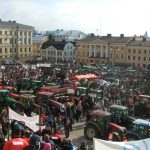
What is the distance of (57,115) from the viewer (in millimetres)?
21984

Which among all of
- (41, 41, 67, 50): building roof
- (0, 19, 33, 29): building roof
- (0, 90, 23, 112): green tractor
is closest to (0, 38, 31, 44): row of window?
(0, 19, 33, 29): building roof

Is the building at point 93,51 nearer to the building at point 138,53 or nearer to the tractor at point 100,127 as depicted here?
the building at point 138,53

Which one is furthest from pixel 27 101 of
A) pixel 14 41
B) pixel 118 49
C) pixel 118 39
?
pixel 14 41

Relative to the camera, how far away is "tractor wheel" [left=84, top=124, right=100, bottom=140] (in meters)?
18.1

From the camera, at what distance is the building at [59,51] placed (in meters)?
93.4

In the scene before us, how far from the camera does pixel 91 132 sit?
726 inches

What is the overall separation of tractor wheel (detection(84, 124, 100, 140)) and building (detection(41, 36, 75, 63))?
2905 inches

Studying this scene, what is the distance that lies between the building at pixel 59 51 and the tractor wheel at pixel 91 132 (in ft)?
242

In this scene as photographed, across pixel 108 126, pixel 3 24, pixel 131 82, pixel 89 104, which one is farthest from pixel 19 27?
pixel 108 126

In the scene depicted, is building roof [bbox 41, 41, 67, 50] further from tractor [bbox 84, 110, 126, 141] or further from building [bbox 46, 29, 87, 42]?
tractor [bbox 84, 110, 126, 141]

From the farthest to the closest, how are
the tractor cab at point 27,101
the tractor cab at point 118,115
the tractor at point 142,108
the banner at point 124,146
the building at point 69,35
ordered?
the building at point 69,35
the tractor at point 142,108
the tractor cab at point 27,101
the tractor cab at point 118,115
the banner at point 124,146

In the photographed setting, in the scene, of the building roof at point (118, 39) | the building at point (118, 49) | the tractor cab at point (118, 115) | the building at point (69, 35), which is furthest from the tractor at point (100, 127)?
the building at point (69, 35)

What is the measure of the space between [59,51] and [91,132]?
76.7m

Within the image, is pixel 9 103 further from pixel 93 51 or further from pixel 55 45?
pixel 55 45
